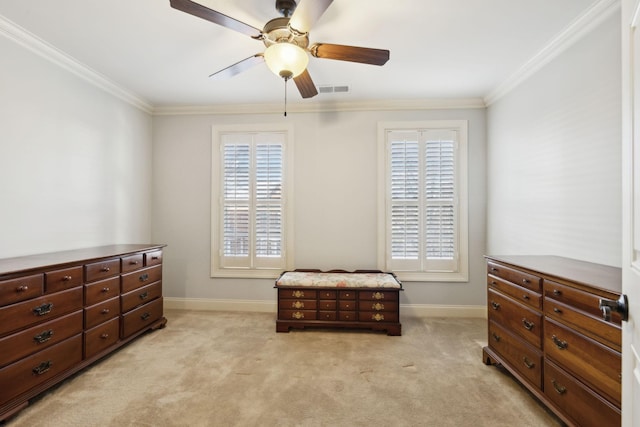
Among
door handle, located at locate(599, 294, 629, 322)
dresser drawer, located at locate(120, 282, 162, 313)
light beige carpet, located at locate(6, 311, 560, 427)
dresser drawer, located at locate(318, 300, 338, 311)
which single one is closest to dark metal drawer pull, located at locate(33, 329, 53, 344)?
light beige carpet, located at locate(6, 311, 560, 427)

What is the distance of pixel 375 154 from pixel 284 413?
2.98m

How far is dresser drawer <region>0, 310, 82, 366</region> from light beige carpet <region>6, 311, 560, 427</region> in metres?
0.38

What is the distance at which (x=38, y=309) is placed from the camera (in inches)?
80.1

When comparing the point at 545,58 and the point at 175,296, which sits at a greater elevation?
the point at 545,58

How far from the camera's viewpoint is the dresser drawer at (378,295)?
3.25 m

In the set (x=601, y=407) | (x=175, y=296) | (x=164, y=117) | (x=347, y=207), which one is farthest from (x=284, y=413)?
(x=164, y=117)

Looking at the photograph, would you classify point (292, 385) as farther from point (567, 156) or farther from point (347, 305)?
point (567, 156)

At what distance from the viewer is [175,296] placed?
4.08 m

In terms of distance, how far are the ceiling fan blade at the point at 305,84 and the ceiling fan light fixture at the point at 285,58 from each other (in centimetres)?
40

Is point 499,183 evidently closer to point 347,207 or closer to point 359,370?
point 347,207

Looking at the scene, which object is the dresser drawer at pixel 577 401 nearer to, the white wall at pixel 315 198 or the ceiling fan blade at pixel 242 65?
the white wall at pixel 315 198

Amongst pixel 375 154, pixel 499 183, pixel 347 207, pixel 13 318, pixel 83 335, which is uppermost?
pixel 375 154

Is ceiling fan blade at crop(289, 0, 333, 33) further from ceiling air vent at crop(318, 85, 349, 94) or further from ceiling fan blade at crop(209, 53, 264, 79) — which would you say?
ceiling air vent at crop(318, 85, 349, 94)

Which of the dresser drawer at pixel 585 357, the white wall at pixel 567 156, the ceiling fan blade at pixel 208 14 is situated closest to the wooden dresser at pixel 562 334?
the dresser drawer at pixel 585 357
